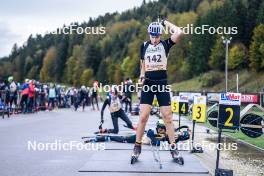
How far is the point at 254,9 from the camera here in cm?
9694

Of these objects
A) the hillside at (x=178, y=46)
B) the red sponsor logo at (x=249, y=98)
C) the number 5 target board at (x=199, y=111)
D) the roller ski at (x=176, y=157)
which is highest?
the hillside at (x=178, y=46)

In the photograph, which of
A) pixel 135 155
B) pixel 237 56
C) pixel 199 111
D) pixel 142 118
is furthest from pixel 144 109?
pixel 237 56

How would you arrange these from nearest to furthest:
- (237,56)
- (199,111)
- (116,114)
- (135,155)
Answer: (135,155)
(199,111)
(116,114)
(237,56)

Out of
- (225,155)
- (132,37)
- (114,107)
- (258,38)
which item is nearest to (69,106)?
(114,107)

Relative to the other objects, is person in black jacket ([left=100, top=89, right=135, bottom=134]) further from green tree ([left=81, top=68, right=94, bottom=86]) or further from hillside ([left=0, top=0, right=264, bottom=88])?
green tree ([left=81, top=68, right=94, bottom=86])

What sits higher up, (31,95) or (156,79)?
(156,79)

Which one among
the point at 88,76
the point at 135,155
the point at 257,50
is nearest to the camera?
the point at 135,155

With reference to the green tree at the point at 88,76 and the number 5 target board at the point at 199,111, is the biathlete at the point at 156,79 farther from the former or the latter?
the green tree at the point at 88,76

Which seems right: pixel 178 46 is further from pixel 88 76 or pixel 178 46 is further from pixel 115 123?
pixel 115 123

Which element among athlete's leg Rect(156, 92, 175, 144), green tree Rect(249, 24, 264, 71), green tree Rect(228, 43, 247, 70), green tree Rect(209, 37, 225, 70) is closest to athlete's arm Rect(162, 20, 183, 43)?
athlete's leg Rect(156, 92, 175, 144)
